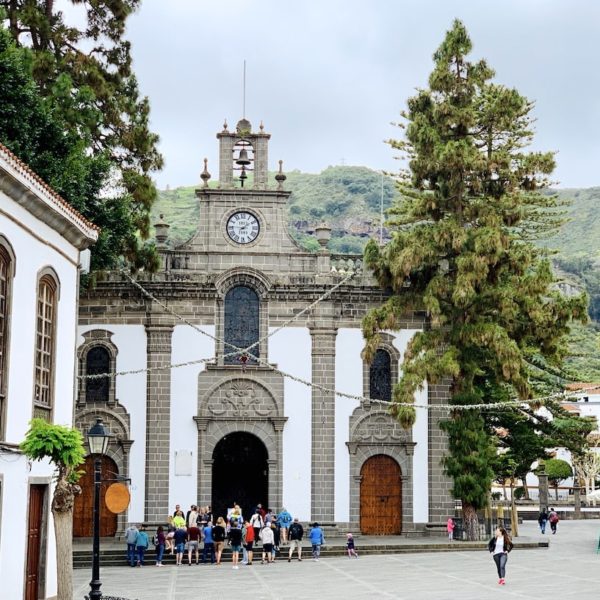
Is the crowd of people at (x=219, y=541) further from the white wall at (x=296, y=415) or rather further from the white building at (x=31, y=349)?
the white building at (x=31, y=349)

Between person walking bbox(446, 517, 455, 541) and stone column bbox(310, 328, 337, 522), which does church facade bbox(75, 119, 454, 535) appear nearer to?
stone column bbox(310, 328, 337, 522)

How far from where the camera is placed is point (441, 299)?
106ft

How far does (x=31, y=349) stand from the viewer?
662 inches

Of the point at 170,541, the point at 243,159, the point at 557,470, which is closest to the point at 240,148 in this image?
the point at 243,159

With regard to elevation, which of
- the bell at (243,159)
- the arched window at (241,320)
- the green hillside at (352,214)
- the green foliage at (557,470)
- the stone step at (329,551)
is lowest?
the stone step at (329,551)

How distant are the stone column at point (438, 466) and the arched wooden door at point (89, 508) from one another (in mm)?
10150

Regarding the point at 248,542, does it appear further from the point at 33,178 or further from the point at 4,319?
the point at 33,178

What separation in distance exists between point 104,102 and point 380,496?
1514 cm

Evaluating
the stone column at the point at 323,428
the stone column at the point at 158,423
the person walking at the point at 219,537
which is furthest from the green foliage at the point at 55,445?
the stone column at the point at 323,428

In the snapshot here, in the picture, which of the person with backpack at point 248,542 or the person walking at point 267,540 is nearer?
the person with backpack at point 248,542

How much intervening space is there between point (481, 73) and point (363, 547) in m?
15.3

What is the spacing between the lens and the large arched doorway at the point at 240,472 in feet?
111

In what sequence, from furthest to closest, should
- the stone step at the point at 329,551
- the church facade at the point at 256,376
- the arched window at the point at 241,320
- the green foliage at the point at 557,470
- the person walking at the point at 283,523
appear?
the green foliage at the point at 557,470 → the arched window at the point at 241,320 → the church facade at the point at 256,376 → the person walking at the point at 283,523 → the stone step at the point at 329,551

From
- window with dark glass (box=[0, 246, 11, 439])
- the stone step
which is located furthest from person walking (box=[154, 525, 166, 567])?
window with dark glass (box=[0, 246, 11, 439])
